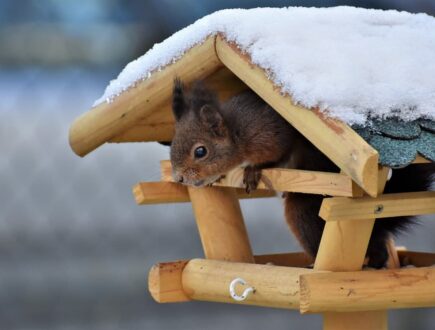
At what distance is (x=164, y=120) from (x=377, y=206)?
0.66 m

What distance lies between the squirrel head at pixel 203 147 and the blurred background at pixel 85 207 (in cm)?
114

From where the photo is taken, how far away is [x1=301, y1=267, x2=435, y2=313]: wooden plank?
1.43 m

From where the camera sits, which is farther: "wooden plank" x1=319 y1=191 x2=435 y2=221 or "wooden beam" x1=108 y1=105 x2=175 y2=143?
"wooden beam" x1=108 y1=105 x2=175 y2=143

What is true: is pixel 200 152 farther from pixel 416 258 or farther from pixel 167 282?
pixel 416 258

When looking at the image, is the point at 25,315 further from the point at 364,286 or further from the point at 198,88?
the point at 364,286

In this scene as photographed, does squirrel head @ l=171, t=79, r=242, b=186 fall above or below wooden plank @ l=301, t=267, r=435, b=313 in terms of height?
above

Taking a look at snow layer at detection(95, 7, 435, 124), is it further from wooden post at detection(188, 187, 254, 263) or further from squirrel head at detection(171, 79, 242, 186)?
wooden post at detection(188, 187, 254, 263)

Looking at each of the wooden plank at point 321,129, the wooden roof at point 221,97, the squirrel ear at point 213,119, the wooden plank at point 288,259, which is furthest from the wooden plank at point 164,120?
the wooden plank at point 288,259

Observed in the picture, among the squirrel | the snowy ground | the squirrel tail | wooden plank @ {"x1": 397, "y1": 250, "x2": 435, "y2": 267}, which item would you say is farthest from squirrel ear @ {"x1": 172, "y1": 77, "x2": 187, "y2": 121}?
the snowy ground

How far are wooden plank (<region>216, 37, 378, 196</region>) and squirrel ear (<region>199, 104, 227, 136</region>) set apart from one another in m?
0.11

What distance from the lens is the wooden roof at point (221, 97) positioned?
1274 millimetres

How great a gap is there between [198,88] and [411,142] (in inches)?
18.9

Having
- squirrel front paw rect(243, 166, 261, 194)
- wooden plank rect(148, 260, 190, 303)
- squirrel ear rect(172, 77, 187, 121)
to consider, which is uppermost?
squirrel ear rect(172, 77, 187, 121)

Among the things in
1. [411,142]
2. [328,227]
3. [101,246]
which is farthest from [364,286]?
[101,246]
